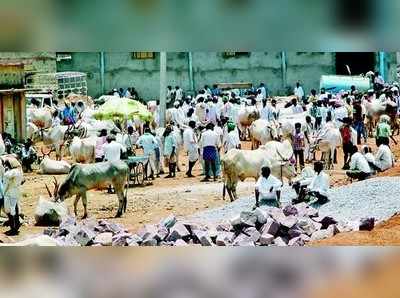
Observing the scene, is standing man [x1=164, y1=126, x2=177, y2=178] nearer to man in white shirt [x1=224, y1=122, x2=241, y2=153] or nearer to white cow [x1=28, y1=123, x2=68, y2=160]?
man in white shirt [x1=224, y1=122, x2=241, y2=153]

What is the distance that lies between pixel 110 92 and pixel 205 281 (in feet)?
88.0

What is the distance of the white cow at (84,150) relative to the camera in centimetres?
1623

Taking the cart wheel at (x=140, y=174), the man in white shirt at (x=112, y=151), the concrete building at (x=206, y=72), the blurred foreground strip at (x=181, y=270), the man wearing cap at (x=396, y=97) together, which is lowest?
the cart wheel at (x=140, y=174)

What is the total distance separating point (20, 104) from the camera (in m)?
17.1

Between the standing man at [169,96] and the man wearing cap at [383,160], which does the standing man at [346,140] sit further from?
the standing man at [169,96]

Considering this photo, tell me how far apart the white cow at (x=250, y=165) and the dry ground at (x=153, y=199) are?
339mm

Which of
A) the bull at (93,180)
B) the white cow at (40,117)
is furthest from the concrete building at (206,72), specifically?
the bull at (93,180)

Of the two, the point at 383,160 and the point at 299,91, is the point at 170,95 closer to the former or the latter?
the point at 299,91

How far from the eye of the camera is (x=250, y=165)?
1363cm

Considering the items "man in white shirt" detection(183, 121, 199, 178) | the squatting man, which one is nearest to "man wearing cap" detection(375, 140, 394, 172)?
the squatting man

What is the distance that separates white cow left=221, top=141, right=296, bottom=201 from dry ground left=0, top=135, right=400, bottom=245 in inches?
13.3

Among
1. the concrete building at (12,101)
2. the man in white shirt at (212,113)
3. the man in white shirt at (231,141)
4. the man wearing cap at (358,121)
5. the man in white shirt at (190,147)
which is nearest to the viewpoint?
the man in white shirt at (190,147)
